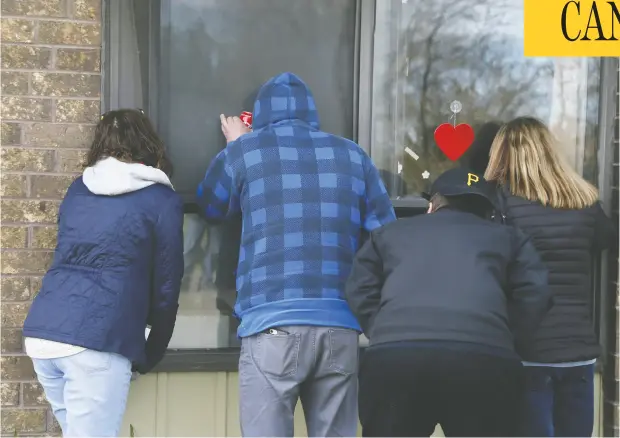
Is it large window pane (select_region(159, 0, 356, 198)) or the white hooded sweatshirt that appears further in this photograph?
large window pane (select_region(159, 0, 356, 198))

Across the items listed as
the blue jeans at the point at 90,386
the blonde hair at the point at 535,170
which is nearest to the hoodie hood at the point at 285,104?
the blonde hair at the point at 535,170

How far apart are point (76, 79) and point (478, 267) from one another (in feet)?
7.05

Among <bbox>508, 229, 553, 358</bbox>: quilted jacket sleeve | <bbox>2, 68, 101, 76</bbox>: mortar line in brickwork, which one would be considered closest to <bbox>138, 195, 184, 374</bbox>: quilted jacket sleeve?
<bbox>2, 68, 101, 76</bbox>: mortar line in brickwork

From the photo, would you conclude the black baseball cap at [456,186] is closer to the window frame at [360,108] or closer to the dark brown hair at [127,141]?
the window frame at [360,108]

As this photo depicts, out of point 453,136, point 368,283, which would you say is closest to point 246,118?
point 453,136

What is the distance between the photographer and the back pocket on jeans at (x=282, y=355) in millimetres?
3346

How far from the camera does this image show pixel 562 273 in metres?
3.67

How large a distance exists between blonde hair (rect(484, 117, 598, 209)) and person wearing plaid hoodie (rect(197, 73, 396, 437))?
67cm

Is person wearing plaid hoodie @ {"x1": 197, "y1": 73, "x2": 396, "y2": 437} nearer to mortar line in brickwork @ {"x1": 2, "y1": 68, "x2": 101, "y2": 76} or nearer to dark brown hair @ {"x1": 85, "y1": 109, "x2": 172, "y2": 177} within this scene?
dark brown hair @ {"x1": 85, "y1": 109, "x2": 172, "y2": 177}

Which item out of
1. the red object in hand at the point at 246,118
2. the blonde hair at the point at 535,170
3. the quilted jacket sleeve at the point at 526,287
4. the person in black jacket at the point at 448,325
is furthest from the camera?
the red object in hand at the point at 246,118

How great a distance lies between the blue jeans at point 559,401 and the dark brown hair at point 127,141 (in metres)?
1.83

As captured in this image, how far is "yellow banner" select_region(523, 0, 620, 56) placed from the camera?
4.39 metres

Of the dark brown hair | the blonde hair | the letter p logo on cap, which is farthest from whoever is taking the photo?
the blonde hair

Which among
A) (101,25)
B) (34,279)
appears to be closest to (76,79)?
(101,25)
